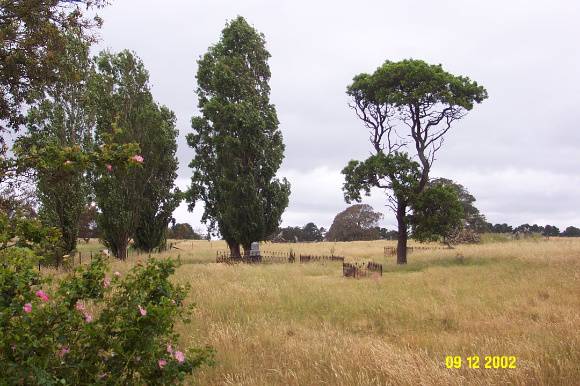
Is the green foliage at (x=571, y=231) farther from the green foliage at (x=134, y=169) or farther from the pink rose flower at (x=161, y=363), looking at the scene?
the pink rose flower at (x=161, y=363)

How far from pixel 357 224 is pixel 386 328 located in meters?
77.7

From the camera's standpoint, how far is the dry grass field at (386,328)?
5.07m

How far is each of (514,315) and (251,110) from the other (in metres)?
21.9

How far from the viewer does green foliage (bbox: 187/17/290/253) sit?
27.6m

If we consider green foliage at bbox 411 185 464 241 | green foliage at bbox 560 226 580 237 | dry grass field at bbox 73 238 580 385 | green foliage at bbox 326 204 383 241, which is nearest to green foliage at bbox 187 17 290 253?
green foliage at bbox 411 185 464 241

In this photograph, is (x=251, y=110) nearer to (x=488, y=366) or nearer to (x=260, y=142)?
(x=260, y=142)

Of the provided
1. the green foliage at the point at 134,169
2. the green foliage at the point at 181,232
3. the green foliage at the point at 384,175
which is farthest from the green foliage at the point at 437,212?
the green foliage at the point at 181,232

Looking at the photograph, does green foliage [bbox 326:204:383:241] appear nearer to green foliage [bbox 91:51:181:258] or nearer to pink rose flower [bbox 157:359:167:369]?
green foliage [bbox 91:51:181:258]

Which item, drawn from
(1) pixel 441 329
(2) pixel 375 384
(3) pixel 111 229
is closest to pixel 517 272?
(1) pixel 441 329

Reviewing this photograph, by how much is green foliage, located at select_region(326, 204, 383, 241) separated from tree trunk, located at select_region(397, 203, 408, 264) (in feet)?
192

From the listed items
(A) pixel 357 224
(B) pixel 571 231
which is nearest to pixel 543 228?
(B) pixel 571 231

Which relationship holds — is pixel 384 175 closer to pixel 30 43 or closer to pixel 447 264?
pixel 447 264

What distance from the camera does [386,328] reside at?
8281mm

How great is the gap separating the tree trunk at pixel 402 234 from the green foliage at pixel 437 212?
2.90ft
